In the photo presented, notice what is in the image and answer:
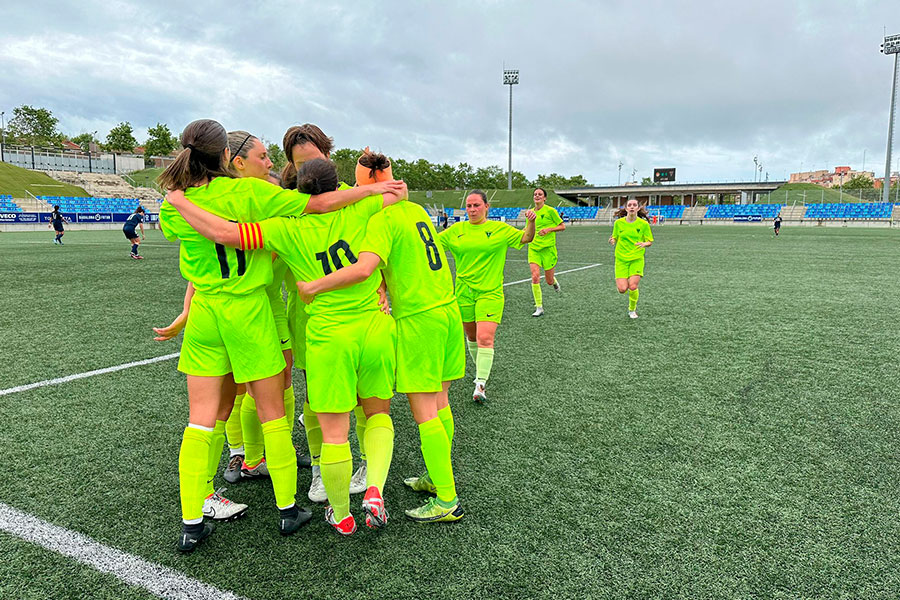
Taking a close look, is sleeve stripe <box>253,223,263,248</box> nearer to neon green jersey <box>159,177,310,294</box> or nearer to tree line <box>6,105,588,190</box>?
neon green jersey <box>159,177,310,294</box>

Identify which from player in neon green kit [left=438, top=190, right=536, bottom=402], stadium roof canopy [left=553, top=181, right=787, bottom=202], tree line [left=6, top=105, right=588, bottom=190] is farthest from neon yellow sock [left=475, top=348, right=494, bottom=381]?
stadium roof canopy [left=553, top=181, right=787, bottom=202]

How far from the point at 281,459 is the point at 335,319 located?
0.80m

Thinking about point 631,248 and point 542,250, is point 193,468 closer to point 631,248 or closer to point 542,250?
point 631,248

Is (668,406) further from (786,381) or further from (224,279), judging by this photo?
(224,279)

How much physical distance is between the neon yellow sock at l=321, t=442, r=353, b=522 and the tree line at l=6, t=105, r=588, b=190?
49.0 meters

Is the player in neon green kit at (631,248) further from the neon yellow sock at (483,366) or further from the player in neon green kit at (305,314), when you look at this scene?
the player in neon green kit at (305,314)

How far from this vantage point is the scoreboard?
7406 centimetres

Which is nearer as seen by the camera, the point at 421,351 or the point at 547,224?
the point at 421,351

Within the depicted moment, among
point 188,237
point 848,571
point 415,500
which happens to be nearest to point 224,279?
point 188,237

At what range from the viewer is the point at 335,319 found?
254cm

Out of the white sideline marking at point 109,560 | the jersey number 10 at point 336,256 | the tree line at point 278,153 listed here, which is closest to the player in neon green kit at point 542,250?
the jersey number 10 at point 336,256

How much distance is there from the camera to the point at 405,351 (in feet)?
9.20

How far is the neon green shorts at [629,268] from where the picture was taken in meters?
8.62

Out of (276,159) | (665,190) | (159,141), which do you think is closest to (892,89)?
(665,190)
